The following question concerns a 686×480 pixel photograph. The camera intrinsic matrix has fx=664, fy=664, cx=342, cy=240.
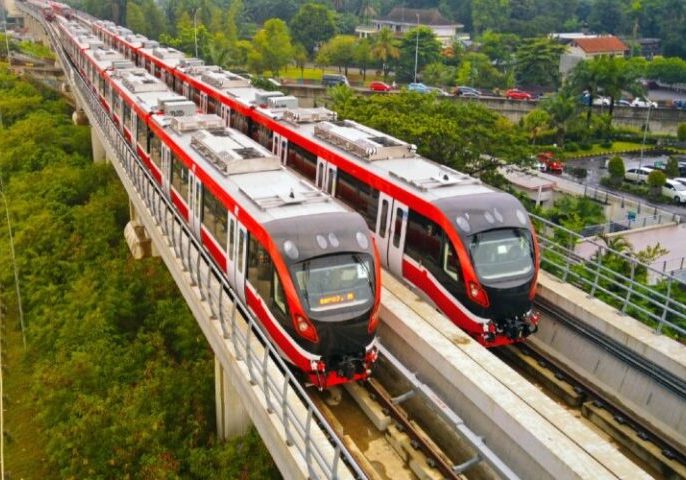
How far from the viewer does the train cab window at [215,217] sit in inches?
564

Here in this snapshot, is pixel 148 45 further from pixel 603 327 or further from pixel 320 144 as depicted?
pixel 603 327

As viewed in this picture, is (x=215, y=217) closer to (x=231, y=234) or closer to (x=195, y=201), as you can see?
(x=231, y=234)

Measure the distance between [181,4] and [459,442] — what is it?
3902 inches

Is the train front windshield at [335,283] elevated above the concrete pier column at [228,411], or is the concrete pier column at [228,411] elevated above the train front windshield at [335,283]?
the train front windshield at [335,283]

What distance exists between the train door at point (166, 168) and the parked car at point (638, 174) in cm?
3119

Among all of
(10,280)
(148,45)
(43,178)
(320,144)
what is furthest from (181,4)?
(320,144)

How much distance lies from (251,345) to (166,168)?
9.32m

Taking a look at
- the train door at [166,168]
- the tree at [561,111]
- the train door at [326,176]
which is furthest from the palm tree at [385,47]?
the train door at [326,176]

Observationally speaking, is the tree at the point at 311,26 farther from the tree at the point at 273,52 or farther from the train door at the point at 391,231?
the train door at the point at 391,231

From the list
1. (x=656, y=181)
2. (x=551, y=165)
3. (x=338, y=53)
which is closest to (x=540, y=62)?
(x=338, y=53)

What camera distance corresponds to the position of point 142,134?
22.8 metres

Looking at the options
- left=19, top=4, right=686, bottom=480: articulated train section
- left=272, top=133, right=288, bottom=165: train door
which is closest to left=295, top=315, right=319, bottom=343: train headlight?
left=19, top=4, right=686, bottom=480: articulated train section

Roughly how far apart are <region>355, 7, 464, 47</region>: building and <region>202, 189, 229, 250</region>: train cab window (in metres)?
86.8

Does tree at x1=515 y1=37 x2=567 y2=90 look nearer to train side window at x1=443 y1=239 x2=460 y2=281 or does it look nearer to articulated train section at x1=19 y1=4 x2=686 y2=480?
articulated train section at x1=19 y1=4 x2=686 y2=480
